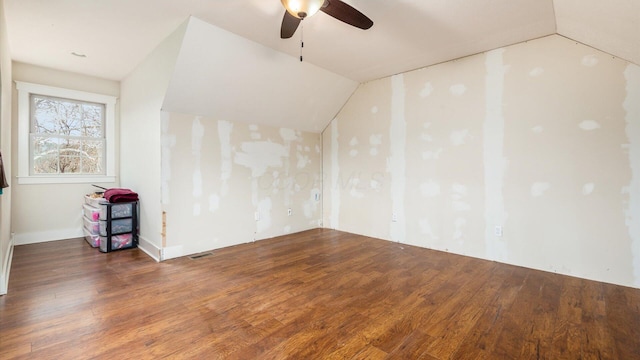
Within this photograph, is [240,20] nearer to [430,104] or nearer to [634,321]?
[430,104]

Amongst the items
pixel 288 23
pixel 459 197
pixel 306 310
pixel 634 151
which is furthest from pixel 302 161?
pixel 634 151

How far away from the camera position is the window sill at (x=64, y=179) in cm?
409

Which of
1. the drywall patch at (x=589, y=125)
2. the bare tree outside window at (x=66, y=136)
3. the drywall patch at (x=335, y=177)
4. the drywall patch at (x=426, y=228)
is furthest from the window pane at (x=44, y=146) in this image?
the drywall patch at (x=589, y=125)

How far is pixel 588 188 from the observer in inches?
112

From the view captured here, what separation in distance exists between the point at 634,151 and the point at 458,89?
1.81 meters

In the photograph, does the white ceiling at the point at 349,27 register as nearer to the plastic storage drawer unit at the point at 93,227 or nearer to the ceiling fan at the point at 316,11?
the ceiling fan at the point at 316,11

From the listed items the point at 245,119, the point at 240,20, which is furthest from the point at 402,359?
the point at 245,119

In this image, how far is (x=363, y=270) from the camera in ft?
10.3

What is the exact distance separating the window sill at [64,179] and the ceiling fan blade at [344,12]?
465cm

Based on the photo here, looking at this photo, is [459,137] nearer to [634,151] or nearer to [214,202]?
[634,151]

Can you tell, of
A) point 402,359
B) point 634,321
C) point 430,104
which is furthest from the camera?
point 430,104

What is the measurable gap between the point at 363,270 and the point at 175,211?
244cm

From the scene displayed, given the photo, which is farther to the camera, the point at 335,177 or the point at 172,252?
the point at 335,177

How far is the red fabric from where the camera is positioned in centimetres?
369
